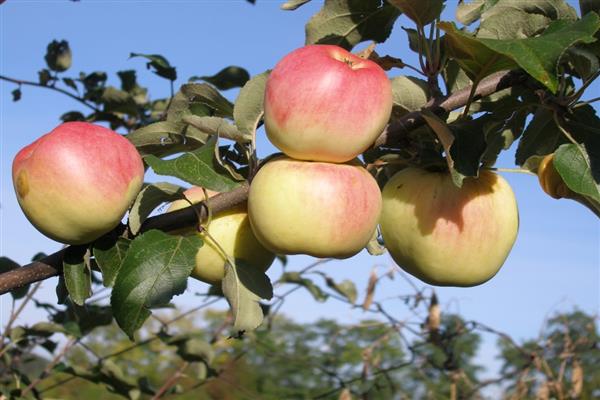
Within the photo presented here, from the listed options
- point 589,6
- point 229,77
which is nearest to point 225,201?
point 589,6

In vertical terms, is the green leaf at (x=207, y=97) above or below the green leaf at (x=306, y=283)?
above

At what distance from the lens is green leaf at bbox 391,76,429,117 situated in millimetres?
927

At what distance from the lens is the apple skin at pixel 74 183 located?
0.84 m

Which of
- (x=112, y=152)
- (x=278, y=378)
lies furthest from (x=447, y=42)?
(x=278, y=378)

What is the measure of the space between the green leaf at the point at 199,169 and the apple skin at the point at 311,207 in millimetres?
41

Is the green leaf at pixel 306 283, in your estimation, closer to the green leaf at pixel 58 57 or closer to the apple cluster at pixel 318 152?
the green leaf at pixel 58 57

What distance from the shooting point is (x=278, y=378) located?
5.16 m

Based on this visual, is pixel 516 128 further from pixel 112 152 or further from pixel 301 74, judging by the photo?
pixel 112 152

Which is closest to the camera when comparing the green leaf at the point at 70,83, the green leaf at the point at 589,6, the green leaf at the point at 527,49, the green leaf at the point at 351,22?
the green leaf at the point at 527,49

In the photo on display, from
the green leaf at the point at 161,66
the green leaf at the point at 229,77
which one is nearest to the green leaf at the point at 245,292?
the green leaf at the point at 229,77

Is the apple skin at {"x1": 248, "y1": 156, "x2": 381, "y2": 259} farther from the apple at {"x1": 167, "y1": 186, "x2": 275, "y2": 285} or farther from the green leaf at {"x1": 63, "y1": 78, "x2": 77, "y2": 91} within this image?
the green leaf at {"x1": 63, "y1": 78, "x2": 77, "y2": 91}

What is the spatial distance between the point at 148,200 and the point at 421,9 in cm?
42

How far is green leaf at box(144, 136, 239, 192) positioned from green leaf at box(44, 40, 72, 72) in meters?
1.56

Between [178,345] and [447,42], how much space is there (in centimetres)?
152
